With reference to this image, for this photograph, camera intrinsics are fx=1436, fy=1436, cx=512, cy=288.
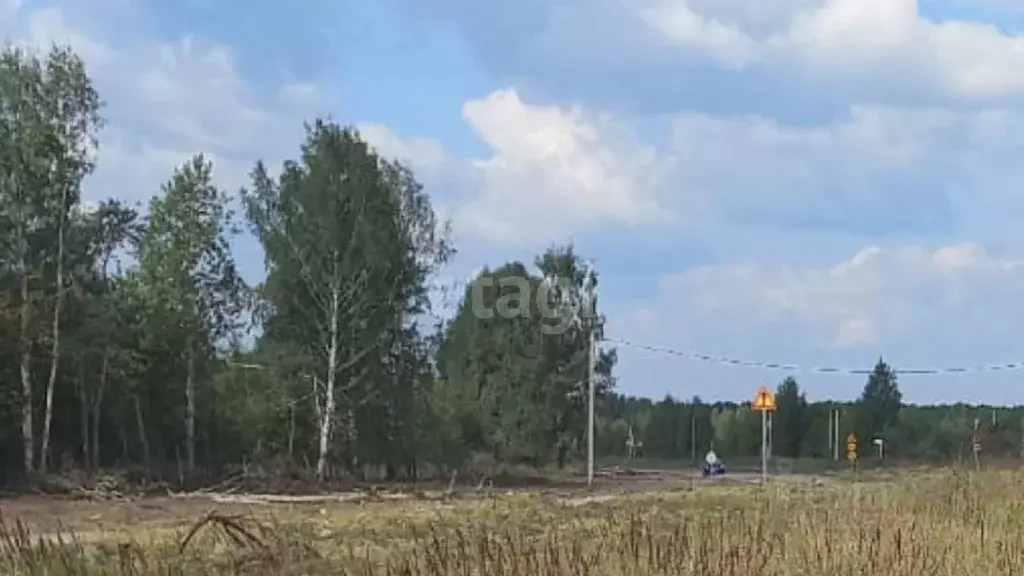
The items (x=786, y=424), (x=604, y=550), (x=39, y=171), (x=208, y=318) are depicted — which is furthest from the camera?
(x=786, y=424)

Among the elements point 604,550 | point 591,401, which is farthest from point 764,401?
point 604,550

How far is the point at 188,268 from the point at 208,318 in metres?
2.32

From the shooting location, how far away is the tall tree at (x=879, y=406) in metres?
90.2

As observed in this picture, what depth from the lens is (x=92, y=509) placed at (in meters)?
31.0

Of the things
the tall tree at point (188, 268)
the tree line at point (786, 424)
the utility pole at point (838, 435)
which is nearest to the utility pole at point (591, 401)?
the tree line at point (786, 424)

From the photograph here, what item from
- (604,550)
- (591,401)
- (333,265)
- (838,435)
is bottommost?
(604,550)

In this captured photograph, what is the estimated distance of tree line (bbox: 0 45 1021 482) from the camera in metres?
43.2

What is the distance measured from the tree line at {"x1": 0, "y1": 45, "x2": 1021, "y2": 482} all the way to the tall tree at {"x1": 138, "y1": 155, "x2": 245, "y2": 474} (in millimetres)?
67

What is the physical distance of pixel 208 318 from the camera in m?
50.2

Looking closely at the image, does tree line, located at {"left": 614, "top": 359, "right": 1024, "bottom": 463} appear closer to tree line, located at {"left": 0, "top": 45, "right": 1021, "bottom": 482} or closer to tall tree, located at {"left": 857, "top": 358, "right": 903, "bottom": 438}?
tall tree, located at {"left": 857, "top": 358, "right": 903, "bottom": 438}

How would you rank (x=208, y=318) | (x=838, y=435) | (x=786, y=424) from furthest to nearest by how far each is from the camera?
(x=786, y=424) → (x=838, y=435) → (x=208, y=318)

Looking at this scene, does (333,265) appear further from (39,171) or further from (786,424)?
(786,424)

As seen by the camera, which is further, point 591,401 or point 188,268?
point 591,401

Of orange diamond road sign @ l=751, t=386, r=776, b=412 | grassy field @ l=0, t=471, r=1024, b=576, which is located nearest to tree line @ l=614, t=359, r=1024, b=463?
orange diamond road sign @ l=751, t=386, r=776, b=412
